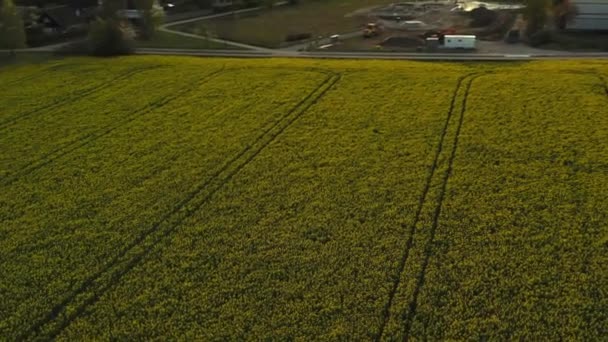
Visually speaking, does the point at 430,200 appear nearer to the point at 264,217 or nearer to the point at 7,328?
the point at 264,217

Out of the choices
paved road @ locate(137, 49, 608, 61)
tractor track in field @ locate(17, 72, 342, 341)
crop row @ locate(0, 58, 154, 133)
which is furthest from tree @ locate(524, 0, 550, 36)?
tractor track in field @ locate(17, 72, 342, 341)

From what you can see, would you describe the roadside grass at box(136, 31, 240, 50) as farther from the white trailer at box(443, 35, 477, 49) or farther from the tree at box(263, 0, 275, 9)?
the tree at box(263, 0, 275, 9)

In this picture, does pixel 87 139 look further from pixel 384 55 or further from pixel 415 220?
pixel 384 55

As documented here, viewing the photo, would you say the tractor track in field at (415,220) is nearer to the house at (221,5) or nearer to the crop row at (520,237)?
the crop row at (520,237)

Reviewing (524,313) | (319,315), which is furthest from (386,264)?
(524,313)

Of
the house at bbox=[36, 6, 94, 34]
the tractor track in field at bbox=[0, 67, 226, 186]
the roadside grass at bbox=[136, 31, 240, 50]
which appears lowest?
the tractor track in field at bbox=[0, 67, 226, 186]

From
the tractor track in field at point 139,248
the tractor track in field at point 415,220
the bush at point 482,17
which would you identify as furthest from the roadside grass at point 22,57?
the bush at point 482,17

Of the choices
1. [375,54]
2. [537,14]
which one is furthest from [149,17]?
[537,14]
